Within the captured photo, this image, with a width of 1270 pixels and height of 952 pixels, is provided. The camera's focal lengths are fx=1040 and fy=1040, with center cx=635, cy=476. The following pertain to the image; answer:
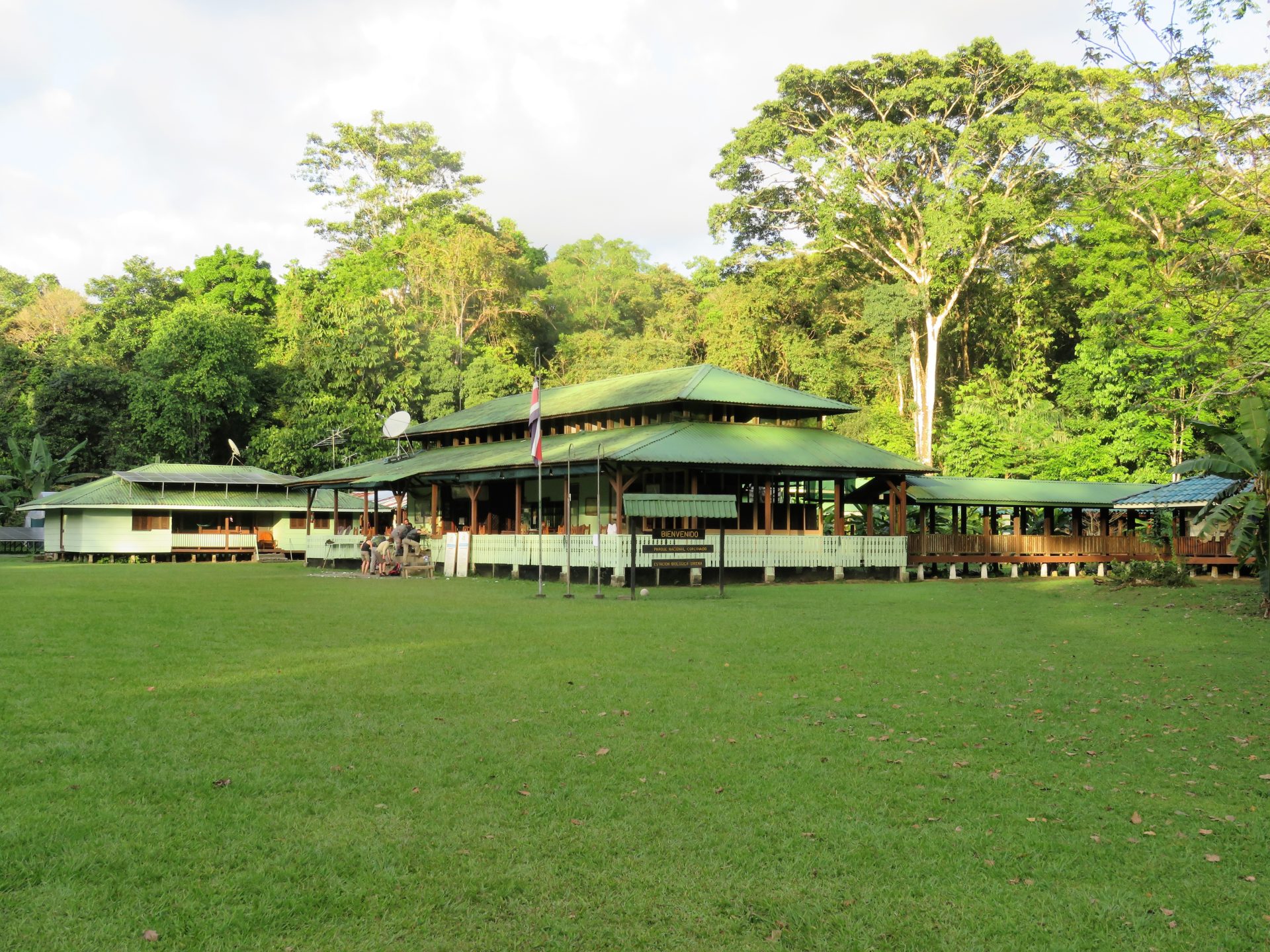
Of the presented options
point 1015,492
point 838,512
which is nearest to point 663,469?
point 838,512

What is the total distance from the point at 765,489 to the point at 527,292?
43776 mm

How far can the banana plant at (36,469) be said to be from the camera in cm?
5475

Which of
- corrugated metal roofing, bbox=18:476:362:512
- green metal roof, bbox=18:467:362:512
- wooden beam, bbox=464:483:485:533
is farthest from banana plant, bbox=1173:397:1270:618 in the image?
green metal roof, bbox=18:467:362:512

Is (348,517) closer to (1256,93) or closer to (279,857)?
(1256,93)

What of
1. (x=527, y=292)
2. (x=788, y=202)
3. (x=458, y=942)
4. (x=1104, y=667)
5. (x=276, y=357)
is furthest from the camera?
(x=527, y=292)

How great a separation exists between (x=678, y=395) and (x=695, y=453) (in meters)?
3.77

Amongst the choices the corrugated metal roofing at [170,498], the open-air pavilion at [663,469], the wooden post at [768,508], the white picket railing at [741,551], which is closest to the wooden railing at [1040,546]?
the open-air pavilion at [663,469]

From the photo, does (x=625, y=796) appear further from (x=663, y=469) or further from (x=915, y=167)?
(x=915, y=167)

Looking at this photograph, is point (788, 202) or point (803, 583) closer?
point (803, 583)

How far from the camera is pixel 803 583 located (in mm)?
28219

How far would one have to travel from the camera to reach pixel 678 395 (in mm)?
31062

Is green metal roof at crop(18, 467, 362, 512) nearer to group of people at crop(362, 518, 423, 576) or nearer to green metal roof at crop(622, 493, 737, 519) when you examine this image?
group of people at crop(362, 518, 423, 576)

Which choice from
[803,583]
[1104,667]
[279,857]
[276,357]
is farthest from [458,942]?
[276,357]

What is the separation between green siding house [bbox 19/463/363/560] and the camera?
1875 inches
